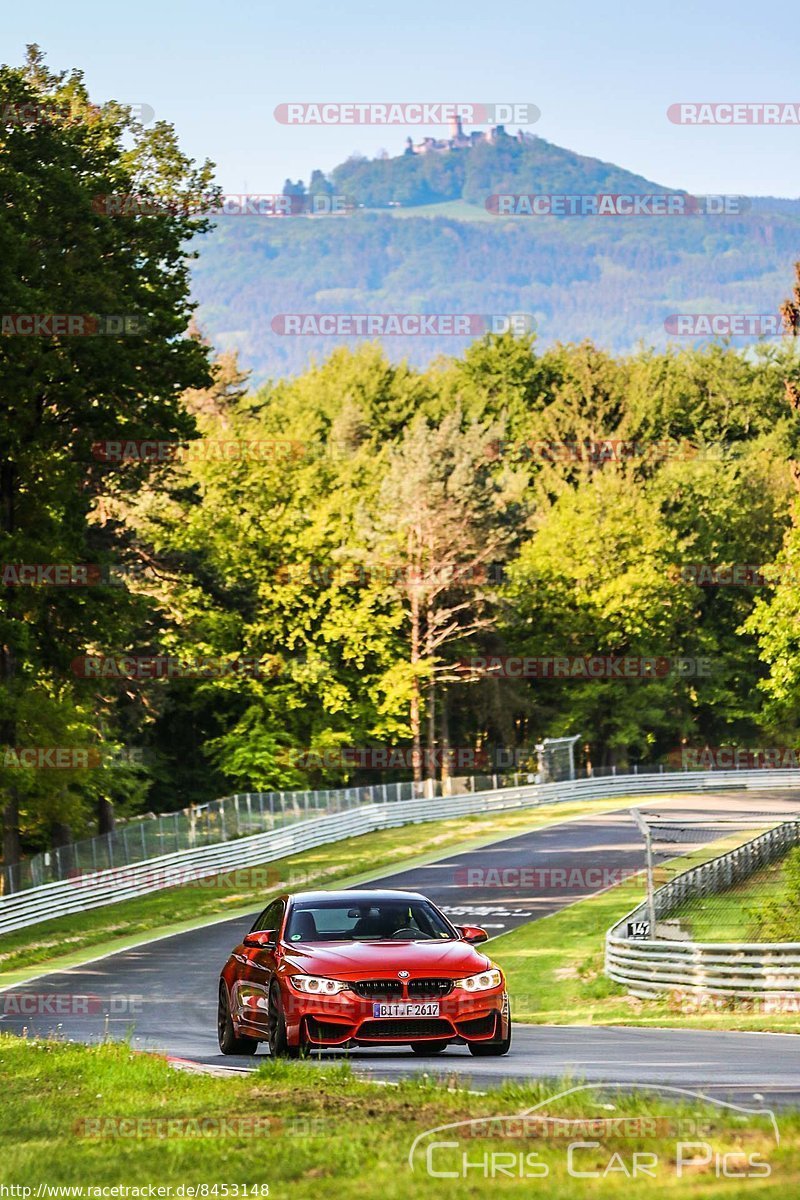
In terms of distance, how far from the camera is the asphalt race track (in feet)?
40.9

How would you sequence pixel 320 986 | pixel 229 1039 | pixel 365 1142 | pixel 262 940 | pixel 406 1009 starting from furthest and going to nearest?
pixel 229 1039 → pixel 262 940 → pixel 320 986 → pixel 406 1009 → pixel 365 1142

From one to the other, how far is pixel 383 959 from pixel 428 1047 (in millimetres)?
1010

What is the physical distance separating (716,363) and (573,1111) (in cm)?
9364

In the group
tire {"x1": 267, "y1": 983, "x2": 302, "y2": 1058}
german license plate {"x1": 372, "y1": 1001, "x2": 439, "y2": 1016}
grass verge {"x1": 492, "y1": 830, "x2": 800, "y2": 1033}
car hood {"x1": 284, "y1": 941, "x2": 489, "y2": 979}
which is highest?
car hood {"x1": 284, "y1": 941, "x2": 489, "y2": 979}

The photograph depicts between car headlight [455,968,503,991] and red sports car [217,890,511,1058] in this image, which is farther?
car headlight [455,968,503,991]

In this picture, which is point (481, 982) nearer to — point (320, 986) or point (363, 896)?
point (320, 986)

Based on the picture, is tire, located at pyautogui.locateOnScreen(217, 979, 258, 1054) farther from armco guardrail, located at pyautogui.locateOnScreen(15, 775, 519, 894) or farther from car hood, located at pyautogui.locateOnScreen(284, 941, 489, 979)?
armco guardrail, located at pyautogui.locateOnScreen(15, 775, 519, 894)

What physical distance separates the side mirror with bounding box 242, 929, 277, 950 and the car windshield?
187 millimetres

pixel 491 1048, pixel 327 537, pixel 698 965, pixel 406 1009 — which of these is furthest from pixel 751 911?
pixel 327 537

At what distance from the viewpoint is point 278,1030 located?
1399cm

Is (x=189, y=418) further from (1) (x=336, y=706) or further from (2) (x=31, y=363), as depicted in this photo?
(1) (x=336, y=706)

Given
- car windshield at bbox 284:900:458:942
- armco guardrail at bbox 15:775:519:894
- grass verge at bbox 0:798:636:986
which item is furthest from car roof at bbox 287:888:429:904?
armco guardrail at bbox 15:775:519:894

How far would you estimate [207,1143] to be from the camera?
858cm

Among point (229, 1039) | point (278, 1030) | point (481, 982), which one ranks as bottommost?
point (229, 1039)
